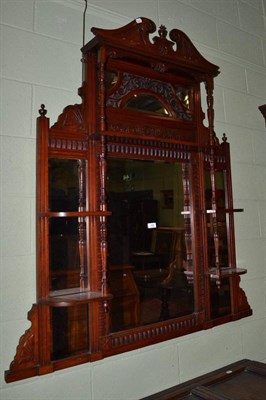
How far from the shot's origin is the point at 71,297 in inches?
47.8

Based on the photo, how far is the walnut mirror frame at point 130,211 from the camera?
1.25m

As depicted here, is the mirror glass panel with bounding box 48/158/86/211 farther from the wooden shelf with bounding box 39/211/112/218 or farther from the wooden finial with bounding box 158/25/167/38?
the wooden finial with bounding box 158/25/167/38

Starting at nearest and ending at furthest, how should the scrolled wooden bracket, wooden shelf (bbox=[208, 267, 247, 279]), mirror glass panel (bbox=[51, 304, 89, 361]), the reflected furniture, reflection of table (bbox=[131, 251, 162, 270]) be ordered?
the scrolled wooden bracket, mirror glass panel (bbox=[51, 304, 89, 361]), the reflected furniture, reflection of table (bbox=[131, 251, 162, 270]), wooden shelf (bbox=[208, 267, 247, 279])

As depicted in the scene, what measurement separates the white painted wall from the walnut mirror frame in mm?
61

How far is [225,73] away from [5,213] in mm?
1509

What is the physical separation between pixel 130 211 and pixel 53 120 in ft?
1.71

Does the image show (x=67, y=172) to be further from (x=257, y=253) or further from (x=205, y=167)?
(x=257, y=253)

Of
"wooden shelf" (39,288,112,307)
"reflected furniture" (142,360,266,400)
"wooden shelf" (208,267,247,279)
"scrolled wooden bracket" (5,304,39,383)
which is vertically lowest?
"reflected furniture" (142,360,266,400)

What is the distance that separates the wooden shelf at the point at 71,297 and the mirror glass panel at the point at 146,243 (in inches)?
7.0

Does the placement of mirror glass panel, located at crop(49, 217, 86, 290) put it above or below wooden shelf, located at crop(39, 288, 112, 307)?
above

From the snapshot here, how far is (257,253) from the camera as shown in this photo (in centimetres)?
197

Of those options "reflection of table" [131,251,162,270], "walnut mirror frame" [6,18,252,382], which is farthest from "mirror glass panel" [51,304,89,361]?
"reflection of table" [131,251,162,270]

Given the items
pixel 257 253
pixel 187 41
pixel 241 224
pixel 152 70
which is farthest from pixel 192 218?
pixel 187 41

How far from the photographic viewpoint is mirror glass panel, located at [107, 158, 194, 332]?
4.75 feet
